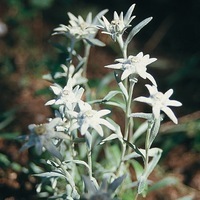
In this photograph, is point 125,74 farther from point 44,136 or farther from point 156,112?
point 44,136

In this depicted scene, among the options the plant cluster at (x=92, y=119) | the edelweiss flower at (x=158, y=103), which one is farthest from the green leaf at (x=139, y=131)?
the edelweiss flower at (x=158, y=103)

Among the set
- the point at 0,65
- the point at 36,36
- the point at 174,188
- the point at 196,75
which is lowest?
the point at 174,188

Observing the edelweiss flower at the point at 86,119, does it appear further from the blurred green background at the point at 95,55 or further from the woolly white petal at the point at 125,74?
the blurred green background at the point at 95,55

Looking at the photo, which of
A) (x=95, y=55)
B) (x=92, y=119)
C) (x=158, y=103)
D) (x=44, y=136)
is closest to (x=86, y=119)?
(x=92, y=119)

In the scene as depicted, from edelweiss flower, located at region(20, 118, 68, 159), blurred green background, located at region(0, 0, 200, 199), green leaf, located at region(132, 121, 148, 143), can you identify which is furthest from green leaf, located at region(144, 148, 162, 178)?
blurred green background, located at region(0, 0, 200, 199)

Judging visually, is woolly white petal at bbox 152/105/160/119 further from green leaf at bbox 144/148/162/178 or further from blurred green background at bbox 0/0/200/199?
blurred green background at bbox 0/0/200/199

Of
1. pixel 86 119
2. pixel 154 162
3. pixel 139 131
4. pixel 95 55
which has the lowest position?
pixel 154 162

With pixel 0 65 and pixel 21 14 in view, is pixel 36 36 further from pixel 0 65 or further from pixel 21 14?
pixel 0 65

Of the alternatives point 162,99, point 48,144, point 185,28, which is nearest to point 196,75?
point 185,28
